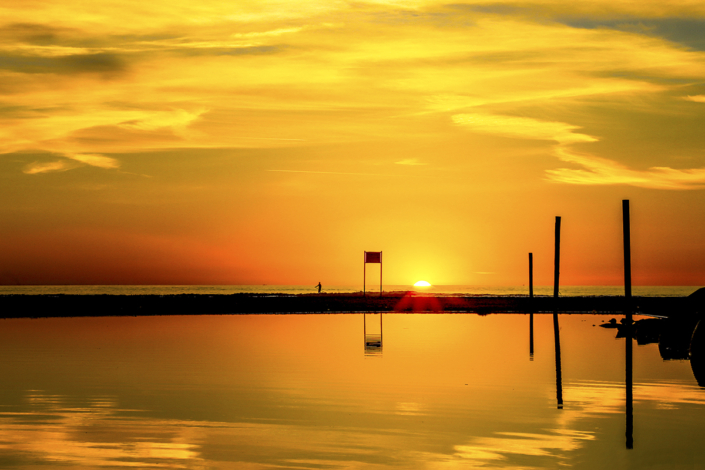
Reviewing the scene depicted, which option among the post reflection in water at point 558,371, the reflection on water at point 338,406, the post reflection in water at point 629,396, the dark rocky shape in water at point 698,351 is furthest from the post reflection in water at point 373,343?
the dark rocky shape in water at point 698,351

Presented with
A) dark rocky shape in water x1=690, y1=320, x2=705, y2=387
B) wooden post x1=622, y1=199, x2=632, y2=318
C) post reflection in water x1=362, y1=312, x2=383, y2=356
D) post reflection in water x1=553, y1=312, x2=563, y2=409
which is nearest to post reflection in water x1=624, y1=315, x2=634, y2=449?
post reflection in water x1=553, y1=312, x2=563, y2=409

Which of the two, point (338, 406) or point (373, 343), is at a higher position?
point (338, 406)

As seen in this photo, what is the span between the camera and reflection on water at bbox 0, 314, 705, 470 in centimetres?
955

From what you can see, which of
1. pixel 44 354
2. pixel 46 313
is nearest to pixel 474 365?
pixel 44 354

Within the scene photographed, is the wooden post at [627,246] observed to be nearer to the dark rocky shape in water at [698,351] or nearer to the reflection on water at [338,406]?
the reflection on water at [338,406]

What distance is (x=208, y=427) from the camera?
36.5ft

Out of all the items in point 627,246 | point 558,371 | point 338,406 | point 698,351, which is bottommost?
point 558,371

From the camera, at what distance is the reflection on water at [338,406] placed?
9555mm

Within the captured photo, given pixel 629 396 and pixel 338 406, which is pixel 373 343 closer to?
pixel 629 396

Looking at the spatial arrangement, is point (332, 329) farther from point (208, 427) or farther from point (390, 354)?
point (208, 427)

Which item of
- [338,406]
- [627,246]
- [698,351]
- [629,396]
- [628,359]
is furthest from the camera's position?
[627,246]

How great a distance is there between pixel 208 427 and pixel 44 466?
2.71 m

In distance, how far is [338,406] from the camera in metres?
12.9

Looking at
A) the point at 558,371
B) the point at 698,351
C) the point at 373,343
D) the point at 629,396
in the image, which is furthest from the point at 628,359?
the point at 373,343
